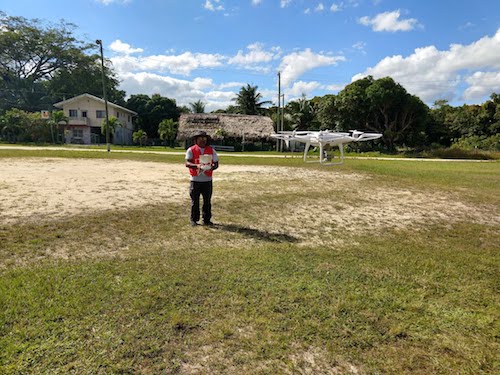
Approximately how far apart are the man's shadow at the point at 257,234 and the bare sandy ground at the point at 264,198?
0.29 m

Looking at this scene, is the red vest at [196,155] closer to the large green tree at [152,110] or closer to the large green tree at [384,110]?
the large green tree at [384,110]

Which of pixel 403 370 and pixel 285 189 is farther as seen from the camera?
→ pixel 285 189

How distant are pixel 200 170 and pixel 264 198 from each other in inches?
138

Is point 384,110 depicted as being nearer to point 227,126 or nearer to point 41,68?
point 227,126

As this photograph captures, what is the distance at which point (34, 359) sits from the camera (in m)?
2.64

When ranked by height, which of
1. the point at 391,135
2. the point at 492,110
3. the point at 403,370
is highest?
the point at 492,110

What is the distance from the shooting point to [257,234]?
6.27m

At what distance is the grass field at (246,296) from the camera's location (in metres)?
2.76

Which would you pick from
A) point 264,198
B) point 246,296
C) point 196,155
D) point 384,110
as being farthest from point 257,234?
point 384,110

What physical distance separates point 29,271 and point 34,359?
74.6 inches

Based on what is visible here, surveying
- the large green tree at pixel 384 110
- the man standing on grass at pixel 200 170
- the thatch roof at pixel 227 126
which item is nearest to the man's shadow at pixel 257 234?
the man standing on grass at pixel 200 170

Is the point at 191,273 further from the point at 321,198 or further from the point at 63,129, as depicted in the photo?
the point at 63,129

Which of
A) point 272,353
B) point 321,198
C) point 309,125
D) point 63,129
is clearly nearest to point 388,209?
point 321,198

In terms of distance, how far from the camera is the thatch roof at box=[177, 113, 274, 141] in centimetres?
4478
